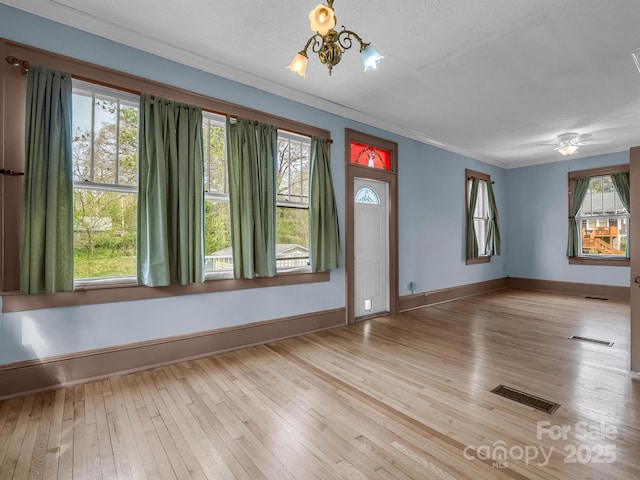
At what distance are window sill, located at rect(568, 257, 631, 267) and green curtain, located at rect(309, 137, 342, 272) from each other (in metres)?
5.97

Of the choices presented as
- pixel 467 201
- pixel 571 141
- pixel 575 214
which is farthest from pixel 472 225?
pixel 575 214

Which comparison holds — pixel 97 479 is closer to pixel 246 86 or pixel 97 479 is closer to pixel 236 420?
pixel 236 420

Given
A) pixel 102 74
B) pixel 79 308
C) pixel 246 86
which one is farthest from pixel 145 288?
pixel 246 86

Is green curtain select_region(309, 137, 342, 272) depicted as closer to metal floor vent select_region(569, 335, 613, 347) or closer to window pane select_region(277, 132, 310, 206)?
window pane select_region(277, 132, 310, 206)

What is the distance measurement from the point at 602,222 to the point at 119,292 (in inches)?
344

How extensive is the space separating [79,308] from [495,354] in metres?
4.08

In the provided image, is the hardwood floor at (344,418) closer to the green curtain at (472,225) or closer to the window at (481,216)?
the green curtain at (472,225)

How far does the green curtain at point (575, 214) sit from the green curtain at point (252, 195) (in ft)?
22.4

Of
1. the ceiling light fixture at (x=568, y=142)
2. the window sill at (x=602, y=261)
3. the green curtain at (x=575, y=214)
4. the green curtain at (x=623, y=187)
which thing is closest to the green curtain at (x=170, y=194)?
the ceiling light fixture at (x=568, y=142)

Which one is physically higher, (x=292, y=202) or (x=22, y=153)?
(x=22, y=153)

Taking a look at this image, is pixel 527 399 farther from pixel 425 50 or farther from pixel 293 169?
pixel 293 169

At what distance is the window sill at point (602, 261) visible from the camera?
6.30 m

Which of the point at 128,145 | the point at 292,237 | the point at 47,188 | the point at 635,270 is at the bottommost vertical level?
the point at 635,270

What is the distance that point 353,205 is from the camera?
4.64 metres
